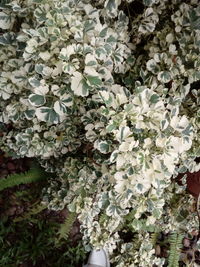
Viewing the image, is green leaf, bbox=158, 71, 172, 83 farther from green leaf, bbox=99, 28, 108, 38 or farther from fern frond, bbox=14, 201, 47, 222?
fern frond, bbox=14, 201, 47, 222

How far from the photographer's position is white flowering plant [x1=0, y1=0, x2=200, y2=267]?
1.34 meters

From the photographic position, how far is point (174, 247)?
7.23ft

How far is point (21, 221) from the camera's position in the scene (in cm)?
251

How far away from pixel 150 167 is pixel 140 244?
1.01 m

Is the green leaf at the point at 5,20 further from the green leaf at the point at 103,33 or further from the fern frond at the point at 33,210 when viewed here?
the fern frond at the point at 33,210

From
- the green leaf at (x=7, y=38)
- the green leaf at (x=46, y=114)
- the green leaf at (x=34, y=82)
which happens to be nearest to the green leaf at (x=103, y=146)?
the green leaf at (x=46, y=114)

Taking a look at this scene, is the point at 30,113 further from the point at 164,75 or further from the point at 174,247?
the point at 174,247

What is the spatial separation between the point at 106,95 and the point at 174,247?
1.22 metres

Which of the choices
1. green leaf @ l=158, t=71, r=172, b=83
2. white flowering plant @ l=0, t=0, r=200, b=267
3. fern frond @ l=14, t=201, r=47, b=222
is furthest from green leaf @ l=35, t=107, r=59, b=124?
fern frond @ l=14, t=201, r=47, b=222

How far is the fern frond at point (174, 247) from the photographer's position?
220 centimetres

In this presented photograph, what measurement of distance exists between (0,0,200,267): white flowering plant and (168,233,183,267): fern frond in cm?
21

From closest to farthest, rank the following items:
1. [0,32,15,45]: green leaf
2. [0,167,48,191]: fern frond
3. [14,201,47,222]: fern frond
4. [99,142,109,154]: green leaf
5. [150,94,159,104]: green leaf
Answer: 1. [150,94,159,104]: green leaf
2. [99,142,109,154]: green leaf
3. [0,32,15,45]: green leaf
4. [0,167,48,191]: fern frond
5. [14,201,47,222]: fern frond

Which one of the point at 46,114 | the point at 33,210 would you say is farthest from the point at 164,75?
the point at 33,210

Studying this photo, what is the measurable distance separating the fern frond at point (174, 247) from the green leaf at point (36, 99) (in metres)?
1.18
